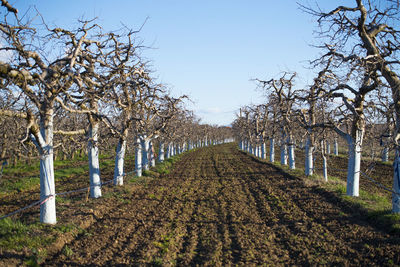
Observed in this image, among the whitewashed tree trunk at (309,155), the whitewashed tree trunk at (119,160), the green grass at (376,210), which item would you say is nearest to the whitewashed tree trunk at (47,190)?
the whitewashed tree trunk at (119,160)

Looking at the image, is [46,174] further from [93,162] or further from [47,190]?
[93,162]

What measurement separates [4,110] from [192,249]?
6.04 meters

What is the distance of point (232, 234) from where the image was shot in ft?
26.6

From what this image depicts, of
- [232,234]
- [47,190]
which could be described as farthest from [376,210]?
[47,190]

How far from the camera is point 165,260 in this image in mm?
6230

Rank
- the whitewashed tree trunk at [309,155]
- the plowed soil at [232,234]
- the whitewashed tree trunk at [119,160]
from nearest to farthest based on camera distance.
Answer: the plowed soil at [232,234] < the whitewashed tree trunk at [119,160] < the whitewashed tree trunk at [309,155]

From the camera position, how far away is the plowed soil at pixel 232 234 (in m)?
6.44

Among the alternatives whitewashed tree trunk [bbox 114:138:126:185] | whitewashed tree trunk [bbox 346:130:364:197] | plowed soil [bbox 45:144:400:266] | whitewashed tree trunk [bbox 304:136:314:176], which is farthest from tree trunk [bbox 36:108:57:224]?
whitewashed tree trunk [bbox 304:136:314:176]

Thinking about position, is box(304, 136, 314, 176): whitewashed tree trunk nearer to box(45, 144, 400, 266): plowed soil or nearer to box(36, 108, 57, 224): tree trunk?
box(45, 144, 400, 266): plowed soil

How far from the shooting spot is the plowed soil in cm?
644

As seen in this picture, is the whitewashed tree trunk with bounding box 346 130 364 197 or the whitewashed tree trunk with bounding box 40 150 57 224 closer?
the whitewashed tree trunk with bounding box 40 150 57 224

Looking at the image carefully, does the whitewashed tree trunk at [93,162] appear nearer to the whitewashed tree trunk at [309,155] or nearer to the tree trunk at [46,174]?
the tree trunk at [46,174]

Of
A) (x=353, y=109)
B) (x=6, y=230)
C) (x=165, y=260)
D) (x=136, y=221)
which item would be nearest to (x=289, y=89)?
(x=353, y=109)

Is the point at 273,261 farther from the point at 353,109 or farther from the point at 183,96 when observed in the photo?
the point at 183,96
